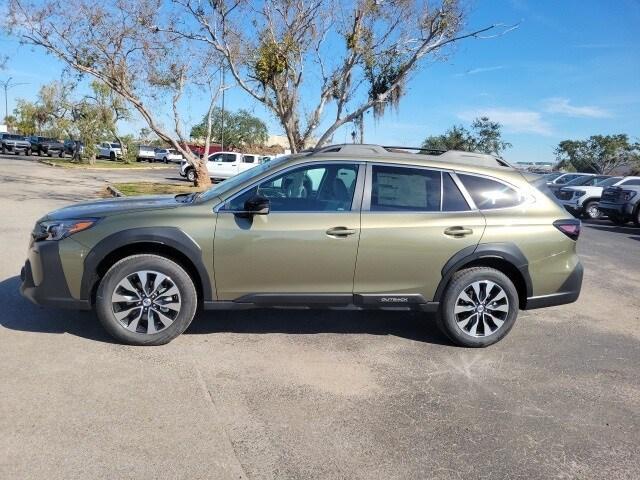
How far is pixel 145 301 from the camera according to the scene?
164 inches

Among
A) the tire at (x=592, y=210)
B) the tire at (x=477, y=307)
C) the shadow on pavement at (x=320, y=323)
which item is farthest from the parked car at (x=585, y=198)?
the tire at (x=477, y=307)

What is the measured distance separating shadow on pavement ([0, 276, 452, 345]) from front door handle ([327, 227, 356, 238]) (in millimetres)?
1091

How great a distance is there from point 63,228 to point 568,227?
433cm

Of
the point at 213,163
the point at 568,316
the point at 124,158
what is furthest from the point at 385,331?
the point at 124,158

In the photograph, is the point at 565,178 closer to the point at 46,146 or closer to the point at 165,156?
the point at 165,156

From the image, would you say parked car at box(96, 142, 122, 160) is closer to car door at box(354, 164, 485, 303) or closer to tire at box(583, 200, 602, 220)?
tire at box(583, 200, 602, 220)

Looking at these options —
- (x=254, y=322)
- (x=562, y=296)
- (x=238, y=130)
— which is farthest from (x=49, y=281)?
(x=238, y=130)

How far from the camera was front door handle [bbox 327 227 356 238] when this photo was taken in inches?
168

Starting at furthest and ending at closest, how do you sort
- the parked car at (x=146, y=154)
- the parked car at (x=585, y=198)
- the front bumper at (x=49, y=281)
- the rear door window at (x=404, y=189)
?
the parked car at (x=146, y=154) < the parked car at (x=585, y=198) < the rear door window at (x=404, y=189) < the front bumper at (x=49, y=281)

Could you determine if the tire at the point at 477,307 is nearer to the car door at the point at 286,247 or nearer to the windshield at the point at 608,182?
the car door at the point at 286,247

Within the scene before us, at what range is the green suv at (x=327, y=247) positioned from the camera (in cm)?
414

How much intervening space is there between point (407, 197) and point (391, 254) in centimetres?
56

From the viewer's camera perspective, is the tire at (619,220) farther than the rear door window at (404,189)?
Yes

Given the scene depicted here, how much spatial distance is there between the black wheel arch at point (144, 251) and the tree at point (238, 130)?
6974cm
